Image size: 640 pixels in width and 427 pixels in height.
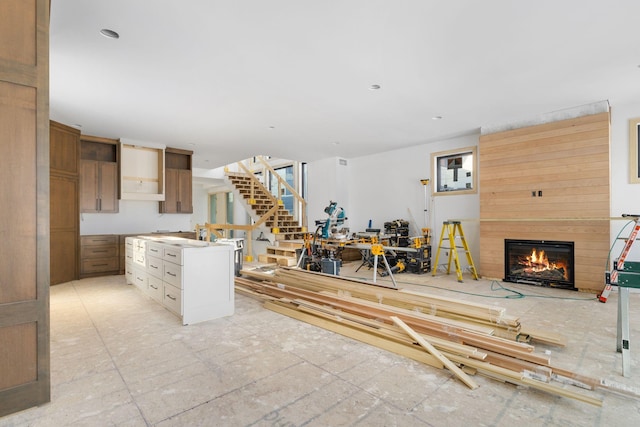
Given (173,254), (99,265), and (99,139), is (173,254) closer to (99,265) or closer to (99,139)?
(99,265)

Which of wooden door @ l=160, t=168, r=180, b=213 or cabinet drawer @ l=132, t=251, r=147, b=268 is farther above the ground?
wooden door @ l=160, t=168, r=180, b=213

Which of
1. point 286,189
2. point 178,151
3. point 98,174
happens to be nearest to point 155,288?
point 98,174

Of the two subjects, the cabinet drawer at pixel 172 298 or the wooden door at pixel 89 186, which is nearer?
the cabinet drawer at pixel 172 298

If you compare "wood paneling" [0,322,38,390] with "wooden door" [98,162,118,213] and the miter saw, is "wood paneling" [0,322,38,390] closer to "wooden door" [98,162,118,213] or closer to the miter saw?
the miter saw

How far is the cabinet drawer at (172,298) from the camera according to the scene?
3.67 metres

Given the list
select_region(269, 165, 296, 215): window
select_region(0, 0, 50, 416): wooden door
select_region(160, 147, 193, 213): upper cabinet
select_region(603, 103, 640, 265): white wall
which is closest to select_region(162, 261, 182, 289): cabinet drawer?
select_region(0, 0, 50, 416): wooden door

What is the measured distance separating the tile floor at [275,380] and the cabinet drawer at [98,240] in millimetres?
2947

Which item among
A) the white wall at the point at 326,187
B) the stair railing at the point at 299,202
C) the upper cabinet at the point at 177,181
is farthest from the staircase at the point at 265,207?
the upper cabinet at the point at 177,181

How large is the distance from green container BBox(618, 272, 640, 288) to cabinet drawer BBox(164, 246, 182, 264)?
4090mm

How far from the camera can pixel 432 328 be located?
9.78 ft

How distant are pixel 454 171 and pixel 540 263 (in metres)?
2.54

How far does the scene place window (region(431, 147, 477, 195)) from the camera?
6.86 m

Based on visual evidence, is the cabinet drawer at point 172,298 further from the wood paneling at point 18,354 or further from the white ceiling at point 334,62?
the white ceiling at point 334,62

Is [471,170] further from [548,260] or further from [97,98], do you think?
[97,98]
